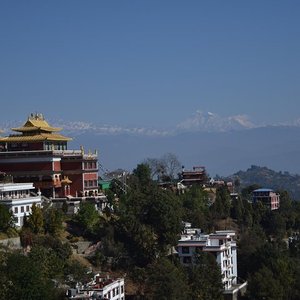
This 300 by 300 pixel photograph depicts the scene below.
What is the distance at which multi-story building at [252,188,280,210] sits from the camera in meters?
70.8

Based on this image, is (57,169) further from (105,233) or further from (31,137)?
(105,233)

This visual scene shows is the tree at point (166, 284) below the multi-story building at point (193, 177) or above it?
below

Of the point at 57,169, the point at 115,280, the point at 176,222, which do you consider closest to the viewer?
the point at 115,280

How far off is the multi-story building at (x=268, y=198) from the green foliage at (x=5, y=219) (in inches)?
1378

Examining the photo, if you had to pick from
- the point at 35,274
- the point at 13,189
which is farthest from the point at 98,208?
the point at 35,274

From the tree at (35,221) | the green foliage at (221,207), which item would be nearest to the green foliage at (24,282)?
the tree at (35,221)

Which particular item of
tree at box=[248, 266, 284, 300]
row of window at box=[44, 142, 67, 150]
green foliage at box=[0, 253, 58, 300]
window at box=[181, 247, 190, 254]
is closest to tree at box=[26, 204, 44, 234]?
green foliage at box=[0, 253, 58, 300]

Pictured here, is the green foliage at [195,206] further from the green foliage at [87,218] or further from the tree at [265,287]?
the tree at [265,287]

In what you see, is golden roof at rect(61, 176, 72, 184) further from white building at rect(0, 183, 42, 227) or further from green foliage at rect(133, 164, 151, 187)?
green foliage at rect(133, 164, 151, 187)

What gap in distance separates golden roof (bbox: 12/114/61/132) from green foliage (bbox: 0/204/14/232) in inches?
441

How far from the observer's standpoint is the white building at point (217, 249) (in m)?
43.5

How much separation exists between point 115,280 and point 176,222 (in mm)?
8248

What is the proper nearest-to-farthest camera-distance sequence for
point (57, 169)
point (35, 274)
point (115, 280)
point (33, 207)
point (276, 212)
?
point (35, 274), point (115, 280), point (33, 207), point (57, 169), point (276, 212)

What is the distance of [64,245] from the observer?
125 feet
